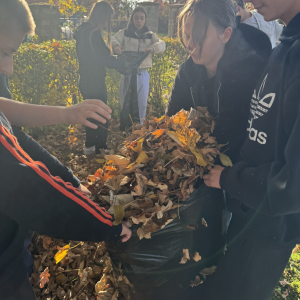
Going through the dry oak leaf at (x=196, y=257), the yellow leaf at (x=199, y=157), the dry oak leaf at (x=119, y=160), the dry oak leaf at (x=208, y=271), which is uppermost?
the yellow leaf at (x=199, y=157)

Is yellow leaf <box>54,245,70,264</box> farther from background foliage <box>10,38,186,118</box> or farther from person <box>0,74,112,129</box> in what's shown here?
background foliage <box>10,38,186,118</box>

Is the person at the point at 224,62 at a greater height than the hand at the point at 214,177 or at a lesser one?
greater

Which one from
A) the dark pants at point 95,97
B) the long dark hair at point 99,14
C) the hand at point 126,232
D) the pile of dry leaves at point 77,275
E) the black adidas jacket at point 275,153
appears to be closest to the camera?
the black adidas jacket at point 275,153

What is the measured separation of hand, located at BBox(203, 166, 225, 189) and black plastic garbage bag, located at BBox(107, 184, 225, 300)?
4 cm

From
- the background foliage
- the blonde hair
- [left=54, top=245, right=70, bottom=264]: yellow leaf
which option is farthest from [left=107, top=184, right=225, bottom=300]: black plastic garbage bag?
the background foliage

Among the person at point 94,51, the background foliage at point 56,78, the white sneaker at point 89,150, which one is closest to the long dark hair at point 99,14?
the person at point 94,51

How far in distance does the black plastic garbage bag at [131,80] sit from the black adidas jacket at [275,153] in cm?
308

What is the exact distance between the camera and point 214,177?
1.22m

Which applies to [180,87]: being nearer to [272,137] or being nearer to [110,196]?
[272,137]

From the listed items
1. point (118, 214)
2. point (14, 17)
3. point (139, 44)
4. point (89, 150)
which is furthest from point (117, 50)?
point (118, 214)

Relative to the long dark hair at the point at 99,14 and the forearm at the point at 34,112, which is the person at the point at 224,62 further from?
the long dark hair at the point at 99,14

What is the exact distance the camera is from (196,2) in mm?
1235

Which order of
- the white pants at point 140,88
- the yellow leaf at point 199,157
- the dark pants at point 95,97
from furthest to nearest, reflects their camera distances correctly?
Answer: 1. the white pants at point 140,88
2. the dark pants at point 95,97
3. the yellow leaf at point 199,157

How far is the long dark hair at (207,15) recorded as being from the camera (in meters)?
1.23
